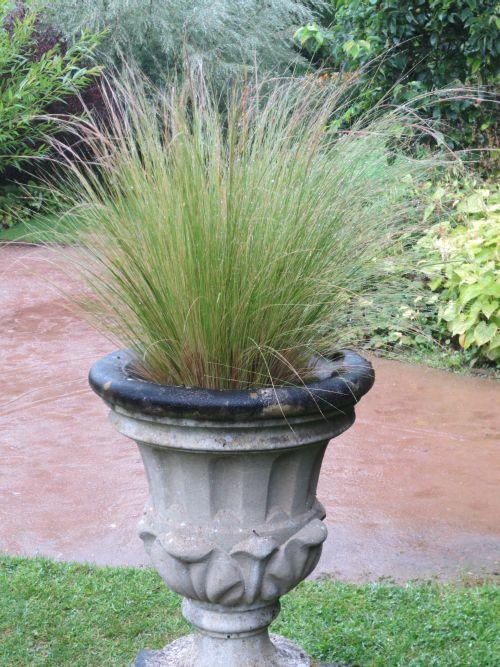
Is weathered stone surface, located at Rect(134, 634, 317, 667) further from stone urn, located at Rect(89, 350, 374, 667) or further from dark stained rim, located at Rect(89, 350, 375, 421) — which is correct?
dark stained rim, located at Rect(89, 350, 375, 421)

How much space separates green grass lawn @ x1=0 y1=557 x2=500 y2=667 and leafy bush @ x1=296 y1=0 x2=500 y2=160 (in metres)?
4.62

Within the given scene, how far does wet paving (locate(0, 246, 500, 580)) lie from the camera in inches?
138

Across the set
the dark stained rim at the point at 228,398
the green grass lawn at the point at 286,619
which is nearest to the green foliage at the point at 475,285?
the green grass lawn at the point at 286,619

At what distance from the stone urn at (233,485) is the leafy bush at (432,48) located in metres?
5.16

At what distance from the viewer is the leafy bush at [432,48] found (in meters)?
6.85

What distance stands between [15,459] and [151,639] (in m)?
1.88

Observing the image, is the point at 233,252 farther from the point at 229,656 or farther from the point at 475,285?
the point at 475,285

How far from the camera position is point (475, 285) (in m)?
6.07

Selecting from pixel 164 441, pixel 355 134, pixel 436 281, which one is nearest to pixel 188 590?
pixel 164 441

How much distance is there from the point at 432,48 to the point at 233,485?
6.17m

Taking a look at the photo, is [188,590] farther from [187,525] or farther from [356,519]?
[356,519]

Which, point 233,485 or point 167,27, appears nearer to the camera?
point 233,485

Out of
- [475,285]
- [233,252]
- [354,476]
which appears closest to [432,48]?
[475,285]

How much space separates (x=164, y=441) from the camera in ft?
6.47
